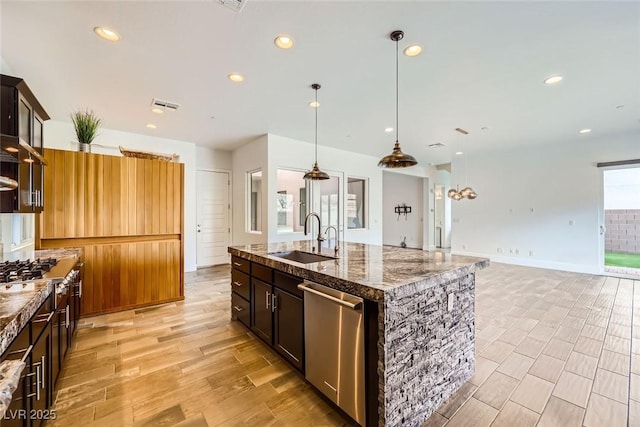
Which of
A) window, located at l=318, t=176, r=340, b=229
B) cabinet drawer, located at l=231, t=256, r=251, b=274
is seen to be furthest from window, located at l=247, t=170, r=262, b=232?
cabinet drawer, located at l=231, t=256, r=251, b=274

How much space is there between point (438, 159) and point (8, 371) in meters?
8.63

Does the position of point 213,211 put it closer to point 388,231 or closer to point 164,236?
point 164,236

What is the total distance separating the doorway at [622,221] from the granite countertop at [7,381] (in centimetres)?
853

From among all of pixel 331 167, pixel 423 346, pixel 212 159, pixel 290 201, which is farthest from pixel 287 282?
pixel 212 159

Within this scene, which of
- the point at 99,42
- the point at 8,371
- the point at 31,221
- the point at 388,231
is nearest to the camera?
the point at 8,371

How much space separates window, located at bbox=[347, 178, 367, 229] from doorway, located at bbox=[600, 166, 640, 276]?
5.09 metres

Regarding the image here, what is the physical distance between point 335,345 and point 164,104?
3881 millimetres

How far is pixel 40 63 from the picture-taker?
2760mm

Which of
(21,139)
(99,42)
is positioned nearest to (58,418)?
(21,139)

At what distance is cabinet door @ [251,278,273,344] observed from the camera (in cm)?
255

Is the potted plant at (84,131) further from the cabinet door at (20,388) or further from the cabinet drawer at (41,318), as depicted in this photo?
the cabinet door at (20,388)

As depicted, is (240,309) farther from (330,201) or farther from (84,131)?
(330,201)

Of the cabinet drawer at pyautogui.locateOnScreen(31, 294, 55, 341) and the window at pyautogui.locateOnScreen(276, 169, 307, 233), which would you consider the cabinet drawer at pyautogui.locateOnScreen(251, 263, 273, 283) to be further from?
the window at pyautogui.locateOnScreen(276, 169, 307, 233)

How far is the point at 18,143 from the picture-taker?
6.70ft
